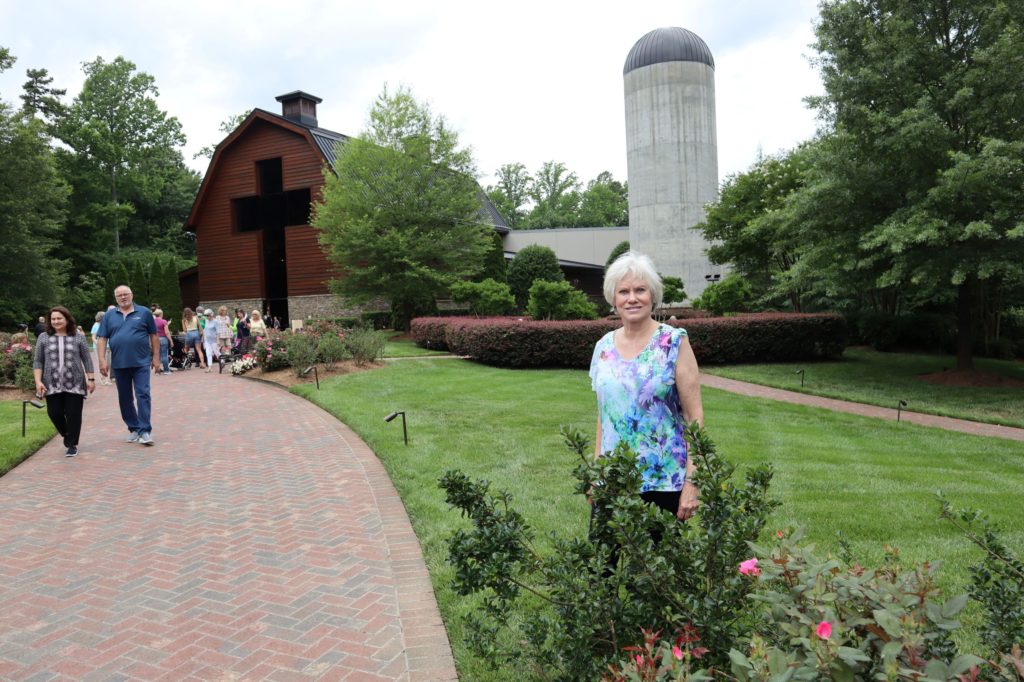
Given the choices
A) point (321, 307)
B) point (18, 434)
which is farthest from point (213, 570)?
point (321, 307)

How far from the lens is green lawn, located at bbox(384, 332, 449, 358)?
1836cm

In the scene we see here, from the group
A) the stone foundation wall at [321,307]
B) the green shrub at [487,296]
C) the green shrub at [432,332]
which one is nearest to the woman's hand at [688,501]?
the green shrub at [432,332]

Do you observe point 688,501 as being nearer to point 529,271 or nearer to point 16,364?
point 16,364

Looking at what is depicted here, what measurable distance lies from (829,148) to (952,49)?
3.06 metres

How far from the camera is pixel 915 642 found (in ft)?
4.81

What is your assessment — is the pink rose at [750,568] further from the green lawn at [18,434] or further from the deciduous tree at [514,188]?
the deciduous tree at [514,188]

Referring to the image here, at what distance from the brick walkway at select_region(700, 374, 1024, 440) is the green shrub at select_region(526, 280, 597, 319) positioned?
200 inches

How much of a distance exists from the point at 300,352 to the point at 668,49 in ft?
79.4

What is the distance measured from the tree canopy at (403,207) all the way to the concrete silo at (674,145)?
10.1 m

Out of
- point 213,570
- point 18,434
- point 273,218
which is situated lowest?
point 213,570

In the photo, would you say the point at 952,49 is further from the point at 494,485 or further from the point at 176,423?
the point at 176,423

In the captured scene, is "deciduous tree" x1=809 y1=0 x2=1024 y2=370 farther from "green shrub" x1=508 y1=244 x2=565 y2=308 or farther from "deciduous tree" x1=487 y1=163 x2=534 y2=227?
"deciduous tree" x1=487 y1=163 x2=534 y2=227

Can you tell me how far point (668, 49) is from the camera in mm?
30188

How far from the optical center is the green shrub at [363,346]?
15031mm
